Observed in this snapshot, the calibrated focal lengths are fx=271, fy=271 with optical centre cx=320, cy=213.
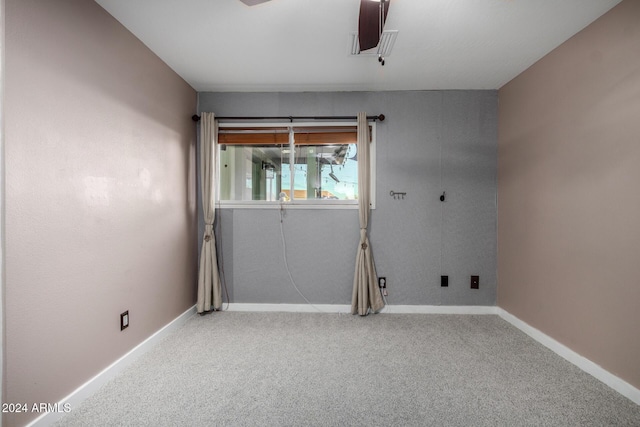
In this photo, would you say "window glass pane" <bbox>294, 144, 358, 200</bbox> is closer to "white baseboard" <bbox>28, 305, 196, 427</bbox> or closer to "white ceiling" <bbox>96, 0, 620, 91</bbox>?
"white ceiling" <bbox>96, 0, 620, 91</bbox>

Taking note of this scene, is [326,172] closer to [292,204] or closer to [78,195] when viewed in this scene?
[292,204]

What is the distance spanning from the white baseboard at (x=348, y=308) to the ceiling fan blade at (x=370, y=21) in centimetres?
244

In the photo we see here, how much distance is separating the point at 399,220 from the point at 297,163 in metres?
1.30

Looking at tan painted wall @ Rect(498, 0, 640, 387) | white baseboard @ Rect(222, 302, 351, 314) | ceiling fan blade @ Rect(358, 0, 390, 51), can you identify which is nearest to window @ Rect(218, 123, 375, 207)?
white baseboard @ Rect(222, 302, 351, 314)

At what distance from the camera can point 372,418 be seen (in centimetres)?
144

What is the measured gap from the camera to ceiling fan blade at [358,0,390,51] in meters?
1.41

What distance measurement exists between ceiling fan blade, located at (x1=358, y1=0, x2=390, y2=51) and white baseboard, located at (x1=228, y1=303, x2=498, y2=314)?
2.44 metres

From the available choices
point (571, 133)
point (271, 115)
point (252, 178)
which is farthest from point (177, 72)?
point (571, 133)

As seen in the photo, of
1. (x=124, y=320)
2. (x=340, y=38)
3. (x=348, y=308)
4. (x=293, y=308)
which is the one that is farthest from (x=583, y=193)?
(x=124, y=320)

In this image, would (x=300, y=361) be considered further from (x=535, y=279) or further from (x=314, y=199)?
(x=535, y=279)

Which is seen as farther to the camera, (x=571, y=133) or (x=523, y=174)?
(x=523, y=174)

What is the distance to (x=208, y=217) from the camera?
287cm

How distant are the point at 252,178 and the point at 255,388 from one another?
214 centimetres

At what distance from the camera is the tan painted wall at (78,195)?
50.2 inches
